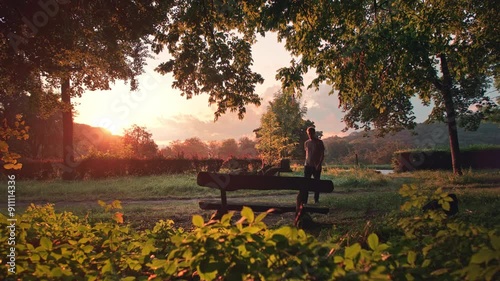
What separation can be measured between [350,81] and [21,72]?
35.8 feet

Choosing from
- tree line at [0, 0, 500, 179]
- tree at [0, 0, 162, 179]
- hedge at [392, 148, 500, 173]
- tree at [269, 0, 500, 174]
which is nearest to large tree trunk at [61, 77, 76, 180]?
tree at [0, 0, 162, 179]

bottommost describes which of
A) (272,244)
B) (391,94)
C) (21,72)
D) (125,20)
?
(272,244)

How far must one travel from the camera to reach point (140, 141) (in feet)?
149

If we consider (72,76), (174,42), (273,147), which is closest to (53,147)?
(273,147)

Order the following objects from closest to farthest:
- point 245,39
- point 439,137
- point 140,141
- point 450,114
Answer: point 245,39, point 450,114, point 140,141, point 439,137

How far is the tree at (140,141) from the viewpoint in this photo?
42078 mm

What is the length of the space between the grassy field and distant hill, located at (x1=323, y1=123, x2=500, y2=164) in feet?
115

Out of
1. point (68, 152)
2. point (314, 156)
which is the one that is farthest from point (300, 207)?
point (68, 152)

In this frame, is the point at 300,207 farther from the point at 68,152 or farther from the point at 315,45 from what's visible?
the point at 68,152

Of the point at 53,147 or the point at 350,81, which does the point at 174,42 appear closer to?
the point at 350,81

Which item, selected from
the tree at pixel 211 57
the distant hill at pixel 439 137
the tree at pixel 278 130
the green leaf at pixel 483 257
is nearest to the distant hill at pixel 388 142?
the distant hill at pixel 439 137

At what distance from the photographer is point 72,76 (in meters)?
14.7

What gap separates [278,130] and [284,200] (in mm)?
34170

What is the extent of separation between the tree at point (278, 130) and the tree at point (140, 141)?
14652 mm
